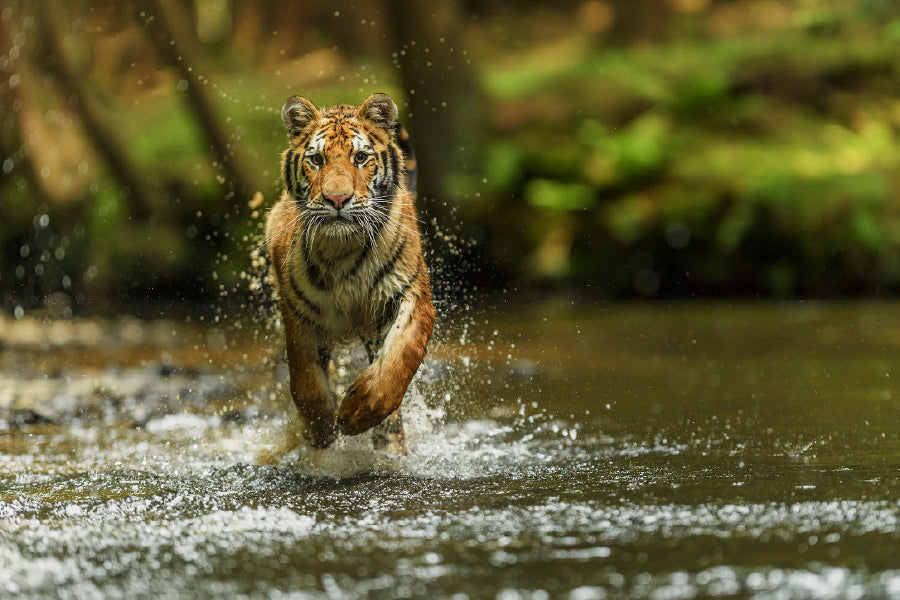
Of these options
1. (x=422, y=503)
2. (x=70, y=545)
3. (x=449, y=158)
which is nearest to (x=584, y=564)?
(x=422, y=503)

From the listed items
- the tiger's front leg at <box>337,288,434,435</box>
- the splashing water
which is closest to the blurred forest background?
the splashing water

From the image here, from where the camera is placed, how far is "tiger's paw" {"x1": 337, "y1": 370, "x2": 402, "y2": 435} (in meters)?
4.54

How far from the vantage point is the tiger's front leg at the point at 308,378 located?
5.03m

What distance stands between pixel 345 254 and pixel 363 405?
2.38 feet

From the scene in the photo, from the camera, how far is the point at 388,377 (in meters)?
4.60

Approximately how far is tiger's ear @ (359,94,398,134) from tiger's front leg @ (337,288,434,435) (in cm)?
82

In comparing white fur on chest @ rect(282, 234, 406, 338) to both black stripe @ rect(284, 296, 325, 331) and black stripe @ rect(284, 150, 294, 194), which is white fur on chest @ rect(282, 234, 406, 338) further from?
black stripe @ rect(284, 150, 294, 194)

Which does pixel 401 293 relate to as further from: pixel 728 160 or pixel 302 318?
pixel 728 160

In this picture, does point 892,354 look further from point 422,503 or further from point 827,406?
point 422,503

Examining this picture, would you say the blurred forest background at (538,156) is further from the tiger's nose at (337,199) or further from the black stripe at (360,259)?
the tiger's nose at (337,199)

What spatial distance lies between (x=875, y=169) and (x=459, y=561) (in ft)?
36.9

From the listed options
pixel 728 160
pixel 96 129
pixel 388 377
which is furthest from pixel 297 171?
pixel 96 129

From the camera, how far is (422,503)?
4086 millimetres

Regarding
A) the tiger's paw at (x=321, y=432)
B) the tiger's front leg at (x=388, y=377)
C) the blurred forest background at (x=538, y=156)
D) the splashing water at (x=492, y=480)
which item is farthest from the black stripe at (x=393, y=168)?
the blurred forest background at (x=538, y=156)
